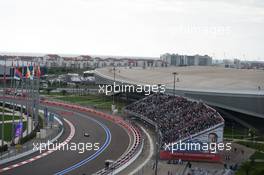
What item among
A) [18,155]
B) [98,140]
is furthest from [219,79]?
[18,155]

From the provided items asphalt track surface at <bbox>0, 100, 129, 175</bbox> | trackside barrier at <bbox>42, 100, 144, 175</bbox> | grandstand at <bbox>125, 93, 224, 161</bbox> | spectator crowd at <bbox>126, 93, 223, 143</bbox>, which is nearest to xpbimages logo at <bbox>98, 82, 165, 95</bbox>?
→ spectator crowd at <bbox>126, 93, 223, 143</bbox>

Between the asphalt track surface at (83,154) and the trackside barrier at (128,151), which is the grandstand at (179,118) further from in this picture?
the asphalt track surface at (83,154)

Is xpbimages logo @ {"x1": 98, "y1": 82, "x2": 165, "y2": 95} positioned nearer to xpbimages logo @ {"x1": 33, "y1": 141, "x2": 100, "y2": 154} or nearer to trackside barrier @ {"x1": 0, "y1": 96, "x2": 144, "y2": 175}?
trackside barrier @ {"x1": 0, "y1": 96, "x2": 144, "y2": 175}

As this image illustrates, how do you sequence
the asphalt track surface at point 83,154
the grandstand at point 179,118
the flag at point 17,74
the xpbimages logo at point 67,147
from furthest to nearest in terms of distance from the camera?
the flag at point 17,74 → the xpbimages logo at point 67,147 → the grandstand at point 179,118 → the asphalt track surface at point 83,154

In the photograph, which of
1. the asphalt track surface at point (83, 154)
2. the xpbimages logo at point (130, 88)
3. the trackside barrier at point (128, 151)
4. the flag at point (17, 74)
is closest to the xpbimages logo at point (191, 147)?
the trackside barrier at point (128, 151)

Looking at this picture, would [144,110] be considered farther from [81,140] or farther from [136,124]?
[81,140]

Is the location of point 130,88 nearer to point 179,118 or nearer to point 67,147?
point 179,118
